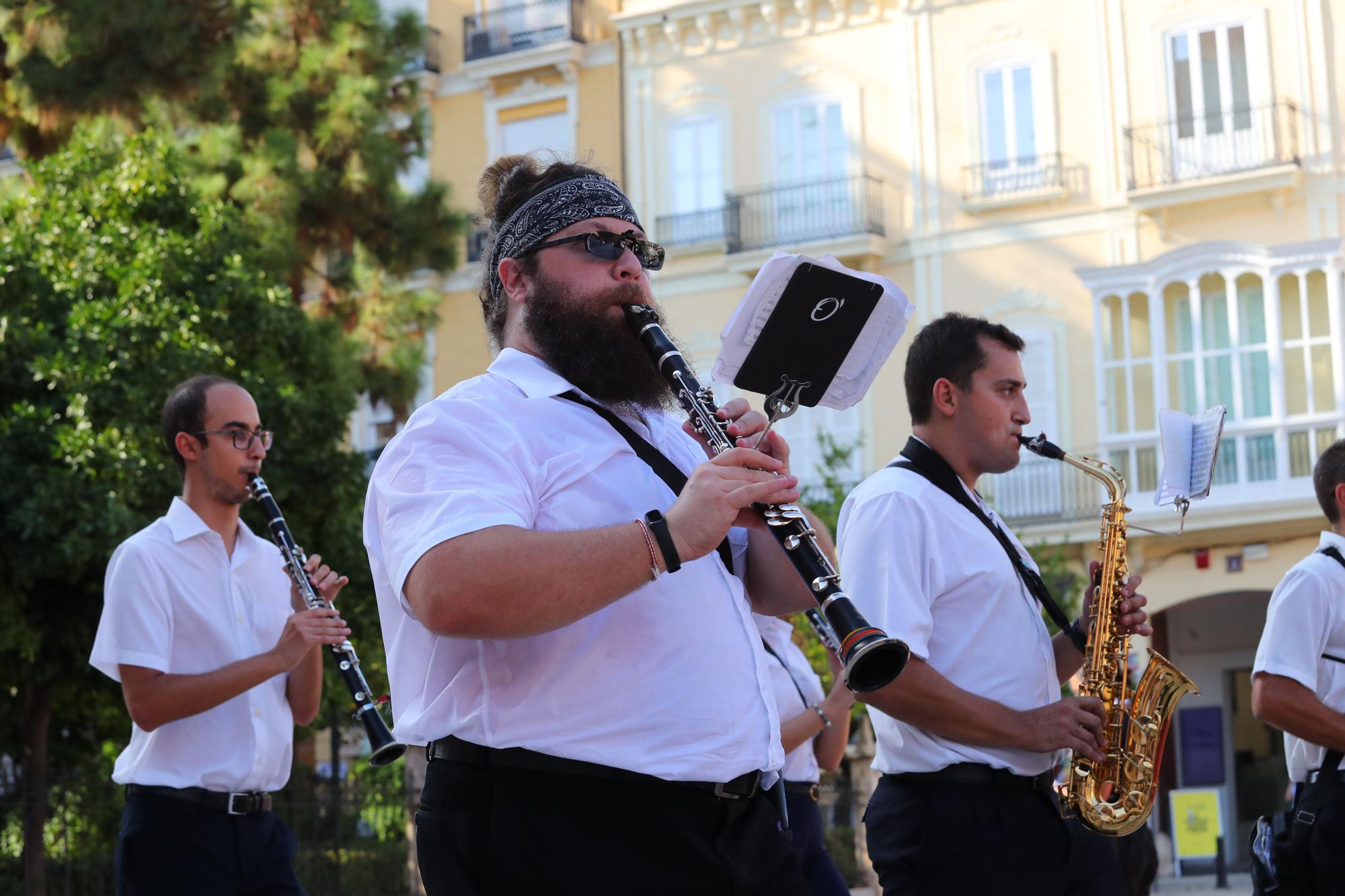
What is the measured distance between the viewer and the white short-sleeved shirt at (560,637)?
304 cm

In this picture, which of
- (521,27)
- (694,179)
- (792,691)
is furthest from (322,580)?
(521,27)

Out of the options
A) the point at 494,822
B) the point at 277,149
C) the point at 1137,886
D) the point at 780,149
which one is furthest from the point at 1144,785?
the point at 780,149

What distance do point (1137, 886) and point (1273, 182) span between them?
18861mm

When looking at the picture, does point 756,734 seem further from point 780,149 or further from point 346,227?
point 780,149

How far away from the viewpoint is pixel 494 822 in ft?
10.1

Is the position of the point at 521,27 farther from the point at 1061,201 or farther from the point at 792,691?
the point at 792,691

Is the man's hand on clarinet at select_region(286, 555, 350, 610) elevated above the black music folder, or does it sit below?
below

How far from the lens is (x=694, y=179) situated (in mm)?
28422

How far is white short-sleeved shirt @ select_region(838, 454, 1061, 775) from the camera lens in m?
4.55

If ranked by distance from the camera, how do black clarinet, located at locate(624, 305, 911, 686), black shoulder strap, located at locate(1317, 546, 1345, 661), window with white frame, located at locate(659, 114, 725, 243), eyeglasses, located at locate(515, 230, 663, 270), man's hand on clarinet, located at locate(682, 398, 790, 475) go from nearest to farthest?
1. black clarinet, located at locate(624, 305, 911, 686)
2. man's hand on clarinet, located at locate(682, 398, 790, 475)
3. eyeglasses, located at locate(515, 230, 663, 270)
4. black shoulder strap, located at locate(1317, 546, 1345, 661)
5. window with white frame, located at locate(659, 114, 725, 243)

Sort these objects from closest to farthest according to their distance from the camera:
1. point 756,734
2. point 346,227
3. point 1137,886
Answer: point 756,734 → point 1137,886 → point 346,227

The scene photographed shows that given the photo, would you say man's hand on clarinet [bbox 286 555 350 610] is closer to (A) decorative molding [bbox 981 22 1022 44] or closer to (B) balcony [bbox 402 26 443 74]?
(A) decorative molding [bbox 981 22 1022 44]

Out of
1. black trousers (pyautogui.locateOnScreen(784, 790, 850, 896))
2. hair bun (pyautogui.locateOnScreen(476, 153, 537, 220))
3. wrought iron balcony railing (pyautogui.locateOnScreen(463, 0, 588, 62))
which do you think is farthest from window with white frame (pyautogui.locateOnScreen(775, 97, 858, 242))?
hair bun (pyautogui.locateOnScreen(476, 153, 537, 220))

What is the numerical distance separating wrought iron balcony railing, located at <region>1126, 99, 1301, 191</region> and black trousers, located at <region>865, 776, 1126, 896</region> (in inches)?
829
